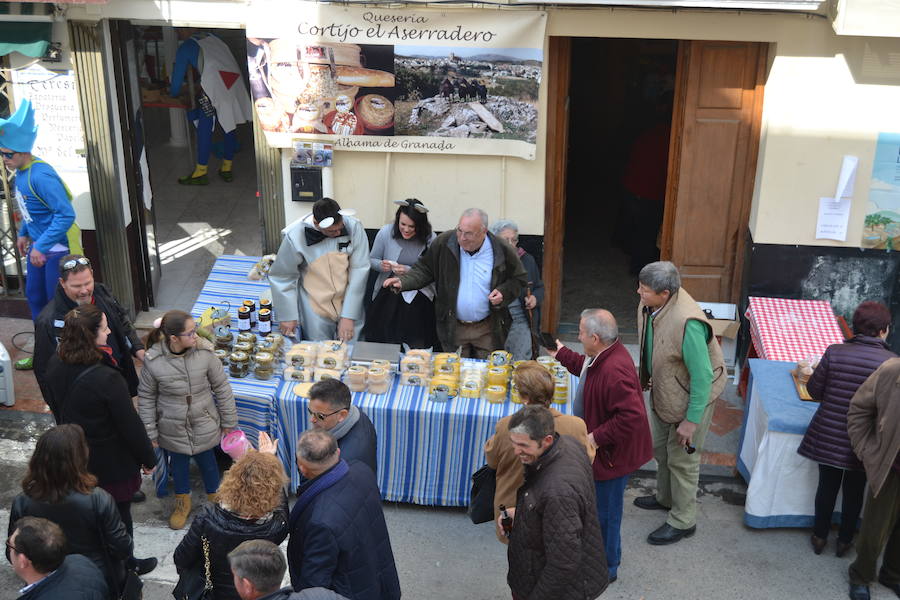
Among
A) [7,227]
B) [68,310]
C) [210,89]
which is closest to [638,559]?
[68,310]

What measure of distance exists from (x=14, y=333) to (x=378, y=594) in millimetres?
5422

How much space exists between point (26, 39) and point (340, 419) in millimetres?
4666

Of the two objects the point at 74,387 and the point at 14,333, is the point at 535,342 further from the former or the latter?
the point at 14,333

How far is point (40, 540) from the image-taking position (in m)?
3.58

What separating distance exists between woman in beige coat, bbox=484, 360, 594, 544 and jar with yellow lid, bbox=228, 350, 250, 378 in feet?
6.65

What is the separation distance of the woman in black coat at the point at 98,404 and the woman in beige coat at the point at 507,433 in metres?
1.84

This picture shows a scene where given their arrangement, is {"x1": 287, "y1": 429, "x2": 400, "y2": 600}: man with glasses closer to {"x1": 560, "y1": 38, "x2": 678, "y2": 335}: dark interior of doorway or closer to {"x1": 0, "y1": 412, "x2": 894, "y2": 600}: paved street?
{"x1": 0, "y1": 412, "x2": 894, "y2": 600}: paved street

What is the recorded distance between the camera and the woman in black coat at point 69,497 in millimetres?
4129

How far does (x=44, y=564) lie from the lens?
360 cm

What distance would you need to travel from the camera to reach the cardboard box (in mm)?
7965

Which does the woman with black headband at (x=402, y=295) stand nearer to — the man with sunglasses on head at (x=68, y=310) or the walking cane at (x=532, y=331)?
the walking cane at (x=532, y=331)

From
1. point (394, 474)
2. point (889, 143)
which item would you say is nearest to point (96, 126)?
point (394, 474)

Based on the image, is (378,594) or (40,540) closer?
(40,540)

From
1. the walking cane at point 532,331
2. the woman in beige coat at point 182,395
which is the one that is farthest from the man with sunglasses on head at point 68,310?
the walking cane at point 532,331
